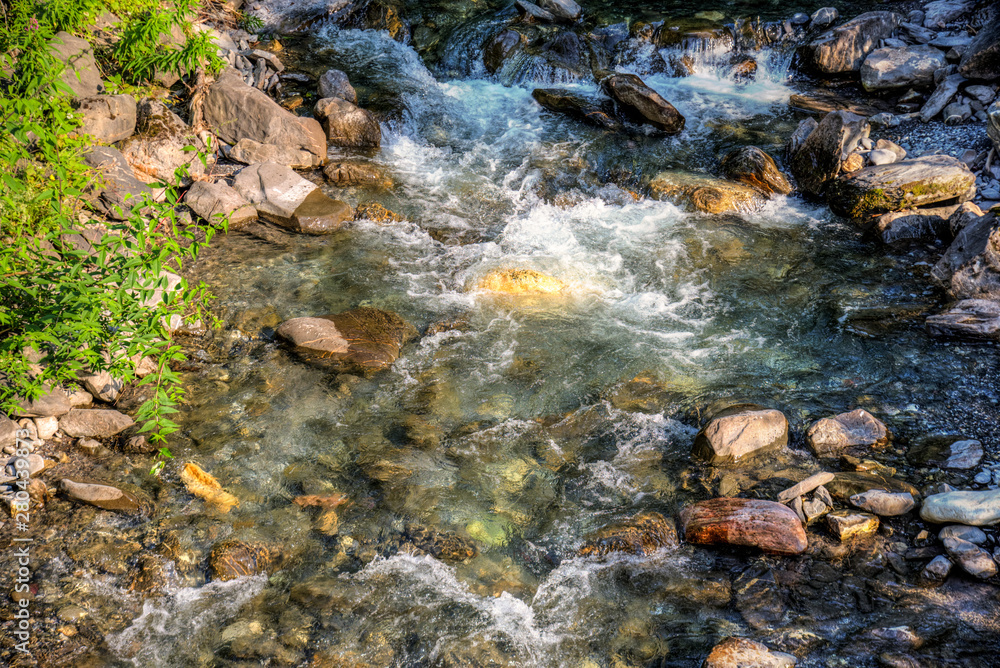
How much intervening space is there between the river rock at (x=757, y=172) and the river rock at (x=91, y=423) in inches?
290

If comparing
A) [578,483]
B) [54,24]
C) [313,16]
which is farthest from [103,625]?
[313,16]

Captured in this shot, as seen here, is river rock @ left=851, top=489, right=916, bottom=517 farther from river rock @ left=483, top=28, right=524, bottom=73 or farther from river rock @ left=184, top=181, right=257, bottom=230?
river rock @ left=483, top=28, right=524, bottom=73

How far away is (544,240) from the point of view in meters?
7.63

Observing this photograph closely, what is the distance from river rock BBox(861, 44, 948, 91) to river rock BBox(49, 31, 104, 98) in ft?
33.5

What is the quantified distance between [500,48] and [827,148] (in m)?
5.43

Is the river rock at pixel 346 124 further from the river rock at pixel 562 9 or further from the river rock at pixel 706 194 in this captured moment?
the river rock at pixel 562 9

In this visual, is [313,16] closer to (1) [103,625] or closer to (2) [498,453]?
(2) [498,453]

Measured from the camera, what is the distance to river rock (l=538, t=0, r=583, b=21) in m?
11.1

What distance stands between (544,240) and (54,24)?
5.82 m

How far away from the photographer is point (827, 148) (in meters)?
8.11

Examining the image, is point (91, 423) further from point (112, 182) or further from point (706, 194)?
point (706, 194)

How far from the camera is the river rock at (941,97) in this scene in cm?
856

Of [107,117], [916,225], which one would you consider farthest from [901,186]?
[107,117]

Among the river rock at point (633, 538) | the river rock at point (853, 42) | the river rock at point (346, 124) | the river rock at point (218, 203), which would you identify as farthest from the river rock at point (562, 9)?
the river rock at point (633, 538)
